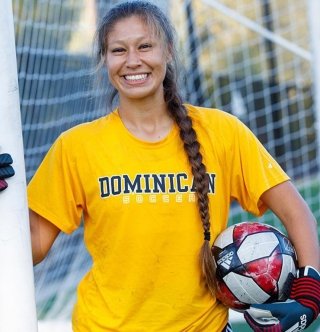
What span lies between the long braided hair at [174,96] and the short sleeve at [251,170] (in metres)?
0.12

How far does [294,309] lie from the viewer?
2275 mm

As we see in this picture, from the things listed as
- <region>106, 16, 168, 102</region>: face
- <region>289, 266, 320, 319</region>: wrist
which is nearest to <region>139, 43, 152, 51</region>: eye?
<region>106, 16, 168, 102</region>: face

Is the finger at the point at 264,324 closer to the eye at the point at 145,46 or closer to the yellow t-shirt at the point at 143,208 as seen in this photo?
the yellow t-shirt at the point at 143,208

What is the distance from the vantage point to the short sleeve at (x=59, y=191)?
2.43 m

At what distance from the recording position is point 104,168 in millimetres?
2404

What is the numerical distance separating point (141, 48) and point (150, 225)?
0.45 m

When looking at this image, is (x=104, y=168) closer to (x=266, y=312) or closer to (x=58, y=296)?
(x=266, y=312)

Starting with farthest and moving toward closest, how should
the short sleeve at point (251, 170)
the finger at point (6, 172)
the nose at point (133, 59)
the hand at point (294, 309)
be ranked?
the short sleeve at point (251, 170), the nose at point (133, 59), the hand at point (294, 309), the finger at point (6, 172)

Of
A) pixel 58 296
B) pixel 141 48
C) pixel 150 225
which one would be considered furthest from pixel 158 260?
pixel 58 296

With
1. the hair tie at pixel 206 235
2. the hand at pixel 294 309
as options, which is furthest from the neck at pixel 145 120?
the hand at pixel 294 309

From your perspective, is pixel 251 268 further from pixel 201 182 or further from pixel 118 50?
pixel 118 50

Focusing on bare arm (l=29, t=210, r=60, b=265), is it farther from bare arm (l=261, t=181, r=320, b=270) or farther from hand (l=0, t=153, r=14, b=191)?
bare arm (l=261, t=181, r=320, b=270)

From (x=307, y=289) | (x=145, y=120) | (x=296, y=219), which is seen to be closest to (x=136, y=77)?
(x=145, y=120)

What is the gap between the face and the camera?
7.81ft
